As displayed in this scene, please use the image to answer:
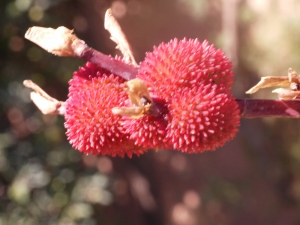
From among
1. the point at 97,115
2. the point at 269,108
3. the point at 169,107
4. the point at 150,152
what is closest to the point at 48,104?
the point at 97,115

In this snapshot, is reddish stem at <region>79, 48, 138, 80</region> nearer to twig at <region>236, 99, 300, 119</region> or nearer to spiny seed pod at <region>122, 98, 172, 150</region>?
spiny seed pod at <region>122, 98, 172, 150</region>

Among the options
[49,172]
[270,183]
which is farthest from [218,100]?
[270,183]

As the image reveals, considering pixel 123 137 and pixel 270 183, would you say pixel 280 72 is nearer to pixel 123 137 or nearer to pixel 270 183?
pixel 270 183

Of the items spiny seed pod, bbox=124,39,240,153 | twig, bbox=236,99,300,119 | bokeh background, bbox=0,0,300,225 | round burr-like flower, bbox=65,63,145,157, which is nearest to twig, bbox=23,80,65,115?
round burr-like flower, bbox=65,63,145,157

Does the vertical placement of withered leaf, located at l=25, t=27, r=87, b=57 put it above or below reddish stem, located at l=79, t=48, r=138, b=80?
above

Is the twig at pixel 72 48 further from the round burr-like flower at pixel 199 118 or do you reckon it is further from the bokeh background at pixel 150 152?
the bokeh background at pixel 150 152

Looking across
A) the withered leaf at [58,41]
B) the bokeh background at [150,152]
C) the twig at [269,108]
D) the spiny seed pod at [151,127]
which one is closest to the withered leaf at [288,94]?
the twig at [269,108]
